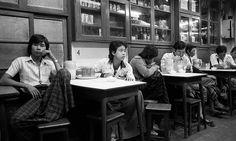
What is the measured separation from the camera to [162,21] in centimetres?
474

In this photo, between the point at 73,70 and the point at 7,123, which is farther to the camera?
the point at 73,70

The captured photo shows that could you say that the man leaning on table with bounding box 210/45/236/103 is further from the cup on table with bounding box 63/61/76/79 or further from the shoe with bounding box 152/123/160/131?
the cup on table with bounding box 63/61/76/79

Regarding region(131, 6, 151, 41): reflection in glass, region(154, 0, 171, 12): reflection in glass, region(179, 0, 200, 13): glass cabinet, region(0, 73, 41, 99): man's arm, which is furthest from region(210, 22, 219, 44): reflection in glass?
region(0, 73, 41, 99): man's arm

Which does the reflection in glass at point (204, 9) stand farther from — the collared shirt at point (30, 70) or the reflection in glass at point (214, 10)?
the collared shirt at point (30, 70)

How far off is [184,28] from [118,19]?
7.33ft

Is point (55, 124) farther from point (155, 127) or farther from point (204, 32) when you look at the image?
point (204, 32)

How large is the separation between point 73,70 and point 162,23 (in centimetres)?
305

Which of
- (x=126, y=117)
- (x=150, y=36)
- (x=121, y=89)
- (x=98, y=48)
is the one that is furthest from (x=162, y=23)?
(x=121, y=89)

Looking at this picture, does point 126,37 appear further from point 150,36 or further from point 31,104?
point 31,104

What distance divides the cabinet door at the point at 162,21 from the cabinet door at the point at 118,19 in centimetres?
103

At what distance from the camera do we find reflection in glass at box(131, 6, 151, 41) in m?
4.00

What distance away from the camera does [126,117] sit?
2512 mm

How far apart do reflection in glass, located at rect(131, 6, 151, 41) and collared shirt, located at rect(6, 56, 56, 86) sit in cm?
208

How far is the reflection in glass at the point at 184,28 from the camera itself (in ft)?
16.2
